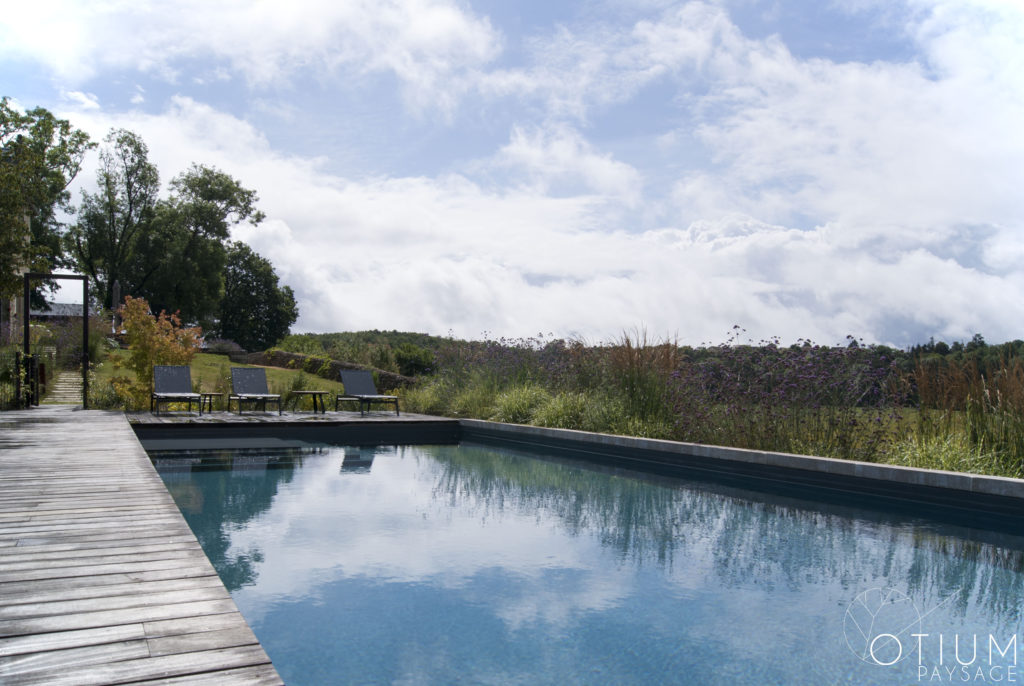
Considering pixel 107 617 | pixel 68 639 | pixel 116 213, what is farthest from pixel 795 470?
pixel 116 213

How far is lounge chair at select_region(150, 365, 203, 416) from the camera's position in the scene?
10337 millimetres

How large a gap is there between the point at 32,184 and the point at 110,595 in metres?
10.6

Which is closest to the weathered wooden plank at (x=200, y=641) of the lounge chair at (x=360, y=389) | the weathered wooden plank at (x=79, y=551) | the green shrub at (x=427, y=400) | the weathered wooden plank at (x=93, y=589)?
the weathered wooden plank at (x=93, y=589)

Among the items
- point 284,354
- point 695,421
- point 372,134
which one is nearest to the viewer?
point 695,421

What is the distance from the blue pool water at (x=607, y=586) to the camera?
116 inches

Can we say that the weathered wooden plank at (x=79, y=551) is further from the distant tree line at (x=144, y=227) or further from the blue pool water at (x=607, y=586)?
the distant tree line at (x=144, y=227)

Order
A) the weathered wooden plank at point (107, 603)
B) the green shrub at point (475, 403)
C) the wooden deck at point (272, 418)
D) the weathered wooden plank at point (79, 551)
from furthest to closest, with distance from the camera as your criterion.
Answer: the green shrub at point (475, 403) < the wooden deck at point (272, 418) < the weathered wooden plank at point (79, 551) < the weathered wooden plank at point (107, 603)

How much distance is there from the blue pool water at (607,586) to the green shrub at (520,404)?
3264 millimetres

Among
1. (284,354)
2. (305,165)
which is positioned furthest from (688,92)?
(284,354)

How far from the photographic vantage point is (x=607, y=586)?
12.7 ft

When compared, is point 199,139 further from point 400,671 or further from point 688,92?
point 400,671

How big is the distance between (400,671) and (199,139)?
9.89m

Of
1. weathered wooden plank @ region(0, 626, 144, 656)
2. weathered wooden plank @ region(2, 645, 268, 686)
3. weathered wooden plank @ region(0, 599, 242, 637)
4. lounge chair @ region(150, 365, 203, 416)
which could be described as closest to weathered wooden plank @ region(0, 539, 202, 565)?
weathered wooden plank @ region(0, 599, 242, 637)

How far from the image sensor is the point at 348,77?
32.0 feet
